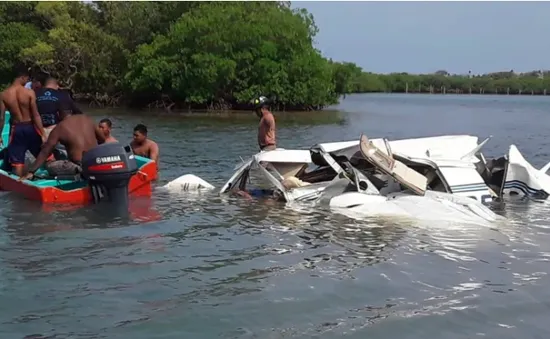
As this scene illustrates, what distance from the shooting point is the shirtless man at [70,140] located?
427 inches

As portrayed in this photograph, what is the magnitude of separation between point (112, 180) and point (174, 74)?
39730mm

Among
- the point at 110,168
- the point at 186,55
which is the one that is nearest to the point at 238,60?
the point at 186,55

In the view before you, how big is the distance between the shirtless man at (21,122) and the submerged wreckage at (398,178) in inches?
105

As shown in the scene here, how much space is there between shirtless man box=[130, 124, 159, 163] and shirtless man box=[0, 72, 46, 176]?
197 cm

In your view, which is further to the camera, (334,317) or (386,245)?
(386,245)

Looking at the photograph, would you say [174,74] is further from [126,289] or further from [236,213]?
[126,289]

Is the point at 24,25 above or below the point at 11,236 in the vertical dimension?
above

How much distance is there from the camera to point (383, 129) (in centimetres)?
3344

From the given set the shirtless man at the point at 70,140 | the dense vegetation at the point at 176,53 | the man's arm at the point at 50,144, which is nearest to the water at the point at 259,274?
the shirtless man at the point at 70,140

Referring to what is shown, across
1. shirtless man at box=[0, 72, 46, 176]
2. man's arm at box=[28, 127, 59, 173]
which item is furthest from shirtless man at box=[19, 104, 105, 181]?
shirtless man at box=[0, 72, 46, 176]

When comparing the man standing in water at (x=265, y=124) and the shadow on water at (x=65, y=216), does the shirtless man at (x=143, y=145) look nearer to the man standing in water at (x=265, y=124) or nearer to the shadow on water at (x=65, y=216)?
the man standing in water at (x=265, y=124)

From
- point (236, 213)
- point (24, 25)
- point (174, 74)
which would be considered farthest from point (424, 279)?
point (24, 25)

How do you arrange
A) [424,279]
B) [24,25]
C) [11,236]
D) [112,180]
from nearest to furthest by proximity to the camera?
[424,279], [11,236], [112,180], [24,25]

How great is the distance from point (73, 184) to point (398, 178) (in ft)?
16.7
